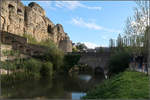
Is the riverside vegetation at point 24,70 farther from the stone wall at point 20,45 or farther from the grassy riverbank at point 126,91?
the grassy riverbank at point 126,91

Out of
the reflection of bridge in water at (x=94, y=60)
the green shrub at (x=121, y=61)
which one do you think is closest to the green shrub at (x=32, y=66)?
the reflection of bridge in water at (x=94, y=60)

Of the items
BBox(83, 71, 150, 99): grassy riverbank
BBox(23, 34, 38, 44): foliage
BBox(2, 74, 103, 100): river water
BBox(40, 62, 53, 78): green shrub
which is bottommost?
BBox(2, 74, 103, 100): river water

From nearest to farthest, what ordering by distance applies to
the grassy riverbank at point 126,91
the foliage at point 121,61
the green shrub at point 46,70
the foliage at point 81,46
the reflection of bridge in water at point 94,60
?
the grassy riverbank at point 126,91 < the foliage at point 121,61 < the green shrub at point 46,70 < the reflection of bridge in water at point 94,60 < the foliage at point 81,46

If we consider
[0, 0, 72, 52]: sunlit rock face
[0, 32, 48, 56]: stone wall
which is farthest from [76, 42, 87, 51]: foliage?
[0, 32, 48, 56]: stone wall

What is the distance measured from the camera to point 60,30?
53656 millimetres

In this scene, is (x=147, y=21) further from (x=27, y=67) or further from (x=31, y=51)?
(x=31, y=51)

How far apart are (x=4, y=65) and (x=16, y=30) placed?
1720 centimetres

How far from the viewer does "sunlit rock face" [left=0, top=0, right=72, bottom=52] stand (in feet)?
102

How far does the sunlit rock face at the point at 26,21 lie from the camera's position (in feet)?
102

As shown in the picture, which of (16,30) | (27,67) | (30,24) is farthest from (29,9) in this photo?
(27,67)

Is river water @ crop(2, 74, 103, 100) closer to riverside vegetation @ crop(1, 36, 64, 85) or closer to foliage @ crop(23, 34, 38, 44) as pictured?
riverside vegetation @ crop(1, 36, 64, 85)

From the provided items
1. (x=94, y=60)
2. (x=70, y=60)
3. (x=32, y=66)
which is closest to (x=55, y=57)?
(x=70, y=60)

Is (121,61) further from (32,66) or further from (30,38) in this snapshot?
(30,38)

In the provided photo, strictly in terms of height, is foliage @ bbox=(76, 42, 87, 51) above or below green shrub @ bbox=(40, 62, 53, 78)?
above
